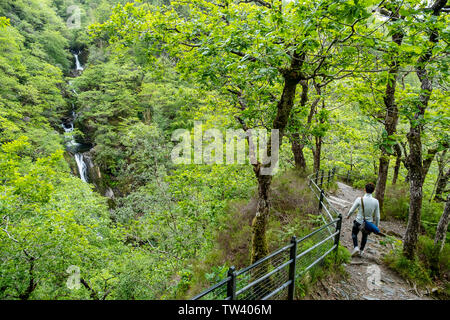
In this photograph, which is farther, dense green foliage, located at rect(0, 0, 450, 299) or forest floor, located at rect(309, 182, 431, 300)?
forest floor, located at rect(309, 182, 431, 300)

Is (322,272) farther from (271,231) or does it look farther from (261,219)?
(271,231)

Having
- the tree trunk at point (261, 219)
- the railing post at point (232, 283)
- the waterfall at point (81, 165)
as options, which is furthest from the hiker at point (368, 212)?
the waterfall at point (81, 165)

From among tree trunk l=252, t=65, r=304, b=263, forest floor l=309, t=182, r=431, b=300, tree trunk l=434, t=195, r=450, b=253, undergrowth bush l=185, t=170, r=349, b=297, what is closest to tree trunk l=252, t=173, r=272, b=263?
tree trunk l=252, t=65, r=304, b=263

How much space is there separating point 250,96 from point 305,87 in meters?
1.84

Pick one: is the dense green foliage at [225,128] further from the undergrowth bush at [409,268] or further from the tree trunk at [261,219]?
the tree trunk at [261,219]

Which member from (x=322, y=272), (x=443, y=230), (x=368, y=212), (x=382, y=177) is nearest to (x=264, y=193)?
(x=322, y=272)

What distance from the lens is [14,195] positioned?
678cm

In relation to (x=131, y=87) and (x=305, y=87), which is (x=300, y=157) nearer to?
(x=305, y=87)

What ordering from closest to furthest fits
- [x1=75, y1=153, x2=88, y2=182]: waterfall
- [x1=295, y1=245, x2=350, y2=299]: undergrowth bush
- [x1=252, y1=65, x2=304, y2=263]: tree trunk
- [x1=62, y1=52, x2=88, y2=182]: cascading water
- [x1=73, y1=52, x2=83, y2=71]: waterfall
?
[x1=295, y1=245, x2=350, y2=299]: undergrowth bush < [x1=252, y1=65, x2=304, y2=263]: tree trunk < [x1=62, y1=52, x2=88, y2=182]: cascading water < [x1=75, y1=153, x2=88, y2=182]: waterfall < [x1=73, y1=52, x2=83, y2=71]: waterfall

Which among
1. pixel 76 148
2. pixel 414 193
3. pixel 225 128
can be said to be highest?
pixel 225 128

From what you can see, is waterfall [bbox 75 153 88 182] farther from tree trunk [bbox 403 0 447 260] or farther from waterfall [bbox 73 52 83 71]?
tree trunk [bbox 403 0 447 260]

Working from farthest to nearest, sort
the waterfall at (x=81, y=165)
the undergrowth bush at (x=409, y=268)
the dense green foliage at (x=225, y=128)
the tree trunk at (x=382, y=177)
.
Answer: the waterfall at (x=81, y=165) → the tree trunk at (x=382, y=177) → the undergrowth bush at (x=409, y=268) → the dense green foliage at (x=225, y=128)
